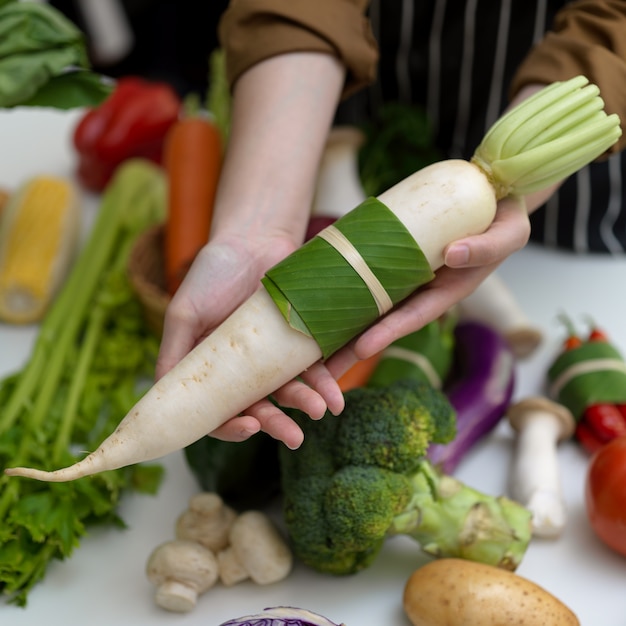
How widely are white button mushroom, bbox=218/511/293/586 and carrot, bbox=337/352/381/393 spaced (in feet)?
0.98

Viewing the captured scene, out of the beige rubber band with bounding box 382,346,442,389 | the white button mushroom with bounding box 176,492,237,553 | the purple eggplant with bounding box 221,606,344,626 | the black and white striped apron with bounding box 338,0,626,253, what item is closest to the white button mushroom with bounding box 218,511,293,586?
the white button mushroom with bounding box 176,492,237,553

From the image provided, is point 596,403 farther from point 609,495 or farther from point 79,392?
point 79,392

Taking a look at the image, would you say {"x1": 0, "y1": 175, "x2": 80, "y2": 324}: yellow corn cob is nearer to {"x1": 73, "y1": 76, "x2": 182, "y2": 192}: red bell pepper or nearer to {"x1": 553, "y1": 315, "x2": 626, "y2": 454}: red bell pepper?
{"x1": 73, "y1": 76, "x2": 182, "y2": 192}: red bell pepper

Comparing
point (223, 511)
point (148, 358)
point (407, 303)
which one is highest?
point (407, 303)

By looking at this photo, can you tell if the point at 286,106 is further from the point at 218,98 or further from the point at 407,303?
the point at 218,98

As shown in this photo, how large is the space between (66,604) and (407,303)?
58cm

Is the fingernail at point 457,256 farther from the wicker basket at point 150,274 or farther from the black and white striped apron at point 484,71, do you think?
the black and white striped apron at point 484,71

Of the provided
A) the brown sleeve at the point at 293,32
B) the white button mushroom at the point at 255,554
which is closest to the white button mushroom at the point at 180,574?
the white button mushroom at the point at 255,554

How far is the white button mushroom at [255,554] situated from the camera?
106 cm

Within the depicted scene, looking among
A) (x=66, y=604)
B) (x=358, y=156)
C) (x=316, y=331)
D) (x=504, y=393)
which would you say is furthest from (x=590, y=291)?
(x=66, y=604)

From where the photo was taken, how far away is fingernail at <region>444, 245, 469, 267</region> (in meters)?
0.97

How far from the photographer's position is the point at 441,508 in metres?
1.06

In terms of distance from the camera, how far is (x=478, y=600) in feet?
3.14

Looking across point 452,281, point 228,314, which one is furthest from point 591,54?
point 228,314
